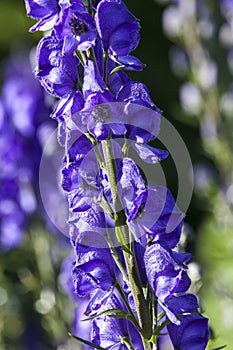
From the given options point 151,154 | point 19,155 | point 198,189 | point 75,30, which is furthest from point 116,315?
point 198,189

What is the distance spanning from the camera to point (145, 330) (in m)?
1.40

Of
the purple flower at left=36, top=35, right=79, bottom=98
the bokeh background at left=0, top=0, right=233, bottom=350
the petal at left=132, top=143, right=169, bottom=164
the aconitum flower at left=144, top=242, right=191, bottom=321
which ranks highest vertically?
the purple flower at left=36, top=35, right=79, bottom=98

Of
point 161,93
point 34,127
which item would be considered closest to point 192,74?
point 34,127

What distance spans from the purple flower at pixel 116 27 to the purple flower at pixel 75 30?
0.03 m

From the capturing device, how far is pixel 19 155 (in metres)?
3.25

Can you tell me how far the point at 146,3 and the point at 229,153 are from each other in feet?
15.6

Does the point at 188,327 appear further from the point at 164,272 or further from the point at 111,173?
the point at 111,173

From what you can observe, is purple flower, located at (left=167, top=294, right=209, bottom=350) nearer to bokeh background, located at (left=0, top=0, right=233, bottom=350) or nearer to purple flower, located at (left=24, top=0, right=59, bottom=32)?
purple flower, located at (left=24, top=0, right=59, bottom=32)

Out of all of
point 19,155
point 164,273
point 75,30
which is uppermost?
point 75,30

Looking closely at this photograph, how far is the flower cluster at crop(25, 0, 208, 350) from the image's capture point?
1.37 m

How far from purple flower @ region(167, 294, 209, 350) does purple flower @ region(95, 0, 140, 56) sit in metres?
0.48

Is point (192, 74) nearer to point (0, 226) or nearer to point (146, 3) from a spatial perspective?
point (0, 226)

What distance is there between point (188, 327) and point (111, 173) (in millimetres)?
329

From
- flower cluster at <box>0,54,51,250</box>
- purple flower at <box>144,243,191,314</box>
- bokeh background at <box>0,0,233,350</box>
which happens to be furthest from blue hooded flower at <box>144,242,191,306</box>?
flower cluster at <box>0,54,51,250</box>
